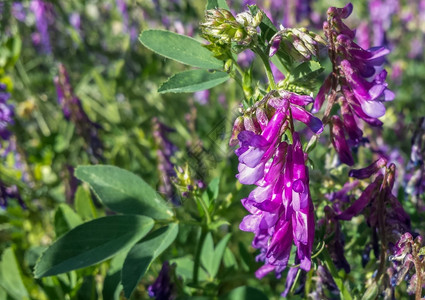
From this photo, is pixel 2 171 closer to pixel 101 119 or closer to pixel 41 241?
pixel 41 241

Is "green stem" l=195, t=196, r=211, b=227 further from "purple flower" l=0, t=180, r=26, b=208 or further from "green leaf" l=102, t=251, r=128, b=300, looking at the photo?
"purple flower" l=0, t=180, r=26, b=208

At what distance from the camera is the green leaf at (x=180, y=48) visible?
1.24 metres

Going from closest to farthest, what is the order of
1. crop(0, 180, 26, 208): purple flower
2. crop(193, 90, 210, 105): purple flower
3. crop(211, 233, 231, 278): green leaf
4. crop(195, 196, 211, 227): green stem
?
crop(195, 196, 211, 227): green stem, crop(211, 233, 231, 278): green leaf, crop(0, 180, 26, 208): purple flower, crop(193, 90, 210, 105): purple flower

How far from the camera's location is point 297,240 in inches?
37.8

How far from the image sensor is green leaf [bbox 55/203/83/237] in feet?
5.68

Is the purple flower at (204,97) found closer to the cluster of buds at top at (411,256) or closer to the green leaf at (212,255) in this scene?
the green leaf at (212,255)

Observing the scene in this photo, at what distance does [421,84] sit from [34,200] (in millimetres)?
3053

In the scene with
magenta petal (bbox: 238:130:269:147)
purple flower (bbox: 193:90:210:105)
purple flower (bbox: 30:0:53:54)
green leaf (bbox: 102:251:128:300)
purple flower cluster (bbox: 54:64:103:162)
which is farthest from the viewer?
purple flower (bbox: 193:90:210:105)

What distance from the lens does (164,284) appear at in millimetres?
1529

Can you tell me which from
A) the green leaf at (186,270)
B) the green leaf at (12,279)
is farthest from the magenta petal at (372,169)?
the green leaf at (12,279)

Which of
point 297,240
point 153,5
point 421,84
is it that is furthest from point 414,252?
point 421,84

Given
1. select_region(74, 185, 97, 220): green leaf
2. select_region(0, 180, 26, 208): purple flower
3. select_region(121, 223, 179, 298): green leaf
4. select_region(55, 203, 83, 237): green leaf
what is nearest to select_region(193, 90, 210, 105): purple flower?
select_region(0, 180, 26, 208): purple flower

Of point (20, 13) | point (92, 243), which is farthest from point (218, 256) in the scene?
point (20, 13)

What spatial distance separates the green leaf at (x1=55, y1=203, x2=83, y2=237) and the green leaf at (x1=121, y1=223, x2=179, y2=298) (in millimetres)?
421
